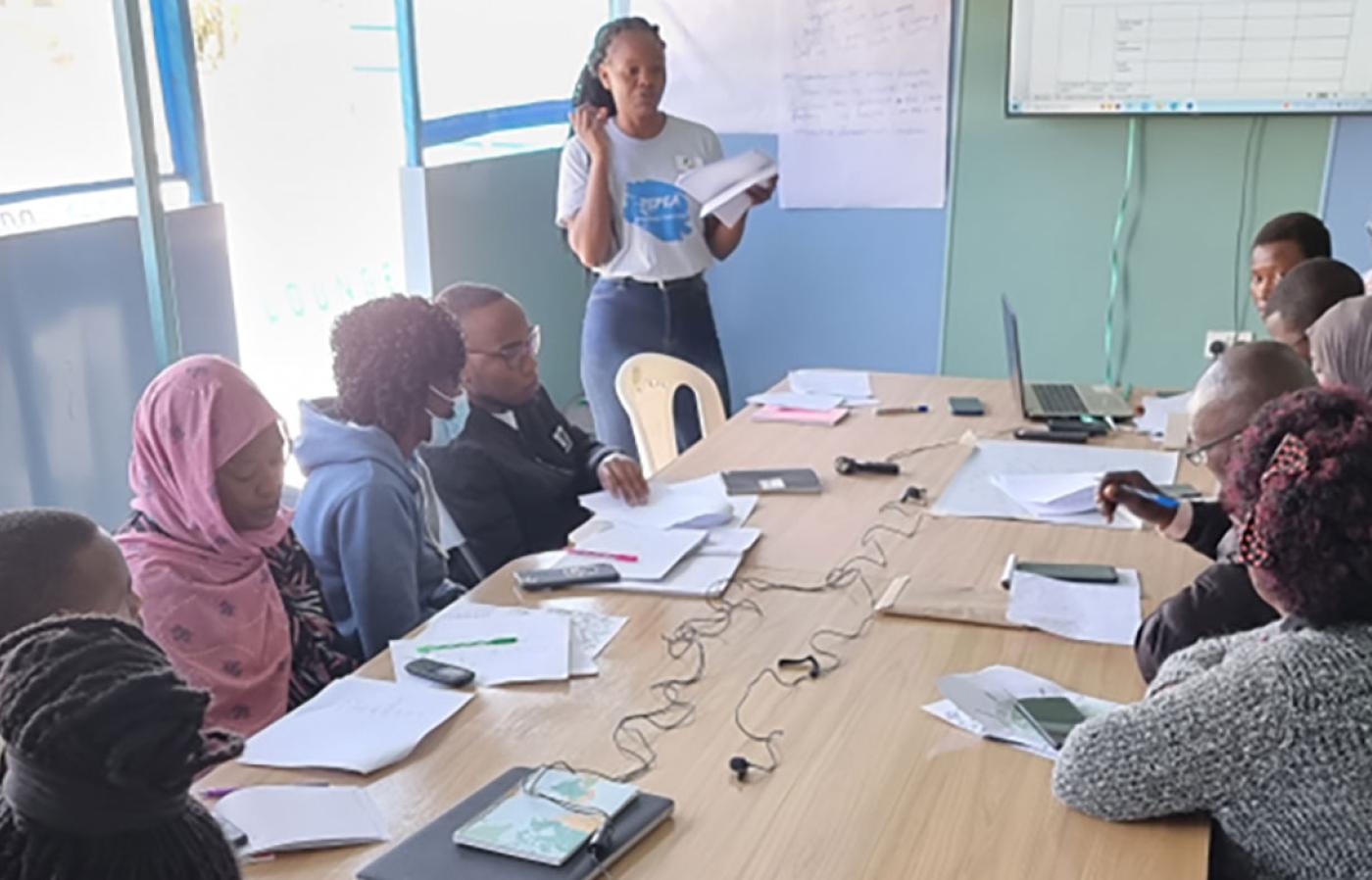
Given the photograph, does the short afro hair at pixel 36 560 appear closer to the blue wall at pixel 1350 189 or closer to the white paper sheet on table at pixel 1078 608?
the white paper sheet on table at pixel 1078 608

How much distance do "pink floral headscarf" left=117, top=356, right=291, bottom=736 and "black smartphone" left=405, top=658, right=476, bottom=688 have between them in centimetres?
29

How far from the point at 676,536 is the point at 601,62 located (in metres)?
1.70

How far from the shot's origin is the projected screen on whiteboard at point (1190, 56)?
370 cm

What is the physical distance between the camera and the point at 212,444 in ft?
5.55

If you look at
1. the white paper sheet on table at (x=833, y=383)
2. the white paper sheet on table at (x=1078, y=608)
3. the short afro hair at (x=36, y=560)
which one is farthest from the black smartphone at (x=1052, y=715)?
the white paper sheet on table at (x=833, y=383)

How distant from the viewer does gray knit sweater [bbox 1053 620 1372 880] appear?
111cm

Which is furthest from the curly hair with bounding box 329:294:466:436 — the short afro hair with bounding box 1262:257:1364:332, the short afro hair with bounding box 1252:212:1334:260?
the short afro hair with bounding box 1252:212:1334:260

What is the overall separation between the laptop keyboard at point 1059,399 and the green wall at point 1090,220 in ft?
3.72

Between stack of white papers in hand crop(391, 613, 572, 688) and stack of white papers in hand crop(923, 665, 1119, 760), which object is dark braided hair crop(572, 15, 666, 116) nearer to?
stack of white papers in hand crop(391, 613, 572, 688)

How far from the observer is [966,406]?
2961mm

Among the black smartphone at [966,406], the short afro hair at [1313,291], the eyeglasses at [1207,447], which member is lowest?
the black smartphone at [966,406]

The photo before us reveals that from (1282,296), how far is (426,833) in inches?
87.4

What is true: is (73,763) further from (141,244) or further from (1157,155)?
(1157,155)

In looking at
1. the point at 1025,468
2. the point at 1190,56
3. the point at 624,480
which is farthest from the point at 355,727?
the point at 1190,56
